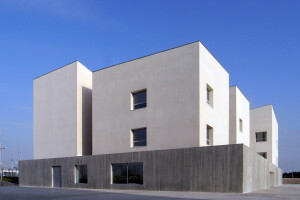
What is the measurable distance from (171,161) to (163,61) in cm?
670

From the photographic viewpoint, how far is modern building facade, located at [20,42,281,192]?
18500mm

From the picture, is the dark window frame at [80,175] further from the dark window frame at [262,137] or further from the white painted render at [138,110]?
the dark window frame at [262,137]

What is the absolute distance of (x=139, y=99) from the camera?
2367 cm

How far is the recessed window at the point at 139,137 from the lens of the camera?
23.0m

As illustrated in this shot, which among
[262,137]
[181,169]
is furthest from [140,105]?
[262,137]

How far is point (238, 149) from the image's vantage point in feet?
55.6

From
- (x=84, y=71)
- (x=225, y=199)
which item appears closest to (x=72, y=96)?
(x=84, y=71)

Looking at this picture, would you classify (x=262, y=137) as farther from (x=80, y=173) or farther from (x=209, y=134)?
(x=80, y=173)

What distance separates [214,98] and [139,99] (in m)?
5.18

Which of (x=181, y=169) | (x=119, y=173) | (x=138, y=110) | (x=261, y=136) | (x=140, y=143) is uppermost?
(x=138, y=110)

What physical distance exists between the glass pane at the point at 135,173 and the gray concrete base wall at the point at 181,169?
31 cm

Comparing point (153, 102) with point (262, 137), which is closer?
point (153, 102)

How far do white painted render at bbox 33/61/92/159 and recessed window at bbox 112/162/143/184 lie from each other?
18.1ft

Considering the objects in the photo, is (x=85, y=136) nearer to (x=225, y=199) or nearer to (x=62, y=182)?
(x=62, y=182)
